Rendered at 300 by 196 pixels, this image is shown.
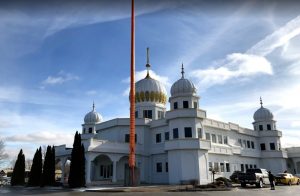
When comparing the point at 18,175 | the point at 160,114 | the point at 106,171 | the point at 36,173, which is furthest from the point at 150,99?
the point at 18,175

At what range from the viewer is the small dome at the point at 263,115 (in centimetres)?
5344

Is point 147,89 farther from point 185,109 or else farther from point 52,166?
point 52,166

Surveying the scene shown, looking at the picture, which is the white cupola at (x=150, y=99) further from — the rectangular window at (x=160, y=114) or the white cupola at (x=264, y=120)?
the white cupola at (x=264, y=120)

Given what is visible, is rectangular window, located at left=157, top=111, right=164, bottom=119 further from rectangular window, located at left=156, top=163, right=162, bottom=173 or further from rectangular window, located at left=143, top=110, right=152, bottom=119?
rectangular window, located at left=156, top=163, right=162, bottom=173

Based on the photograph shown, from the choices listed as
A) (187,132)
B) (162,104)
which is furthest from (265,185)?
(162,104)

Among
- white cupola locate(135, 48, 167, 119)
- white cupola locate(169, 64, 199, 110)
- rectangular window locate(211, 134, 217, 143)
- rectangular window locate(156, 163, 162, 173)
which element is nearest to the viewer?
white cupola locate(169, 64, 199, 110)

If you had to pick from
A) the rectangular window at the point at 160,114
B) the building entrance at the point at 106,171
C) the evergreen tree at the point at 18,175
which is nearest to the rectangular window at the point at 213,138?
the rectangular window at the point at 160,114

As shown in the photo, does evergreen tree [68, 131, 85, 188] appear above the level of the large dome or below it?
below

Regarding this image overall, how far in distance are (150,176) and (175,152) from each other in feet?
23.7

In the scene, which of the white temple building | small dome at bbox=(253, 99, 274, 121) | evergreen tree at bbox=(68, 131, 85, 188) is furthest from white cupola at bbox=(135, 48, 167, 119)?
small dome at bbox=(253, 99, 274, 121)

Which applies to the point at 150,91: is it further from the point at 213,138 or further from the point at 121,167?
the point at 121,167

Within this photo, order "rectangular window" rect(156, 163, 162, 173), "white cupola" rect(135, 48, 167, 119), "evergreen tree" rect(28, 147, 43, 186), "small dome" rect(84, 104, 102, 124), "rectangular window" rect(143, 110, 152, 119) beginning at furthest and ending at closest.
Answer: "small dome" rect(84, 104, 102, 124), "white cupola" rect(135, 48, 167, 119), "rectangular window" rect(143, 110, 152, 119), "rectangular window" rect(156, 163, 162, 173), "evergreen tree" rect(28, 147, 43, 186)

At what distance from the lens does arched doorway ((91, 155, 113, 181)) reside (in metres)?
41.1

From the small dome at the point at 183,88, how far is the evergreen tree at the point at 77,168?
582 inches
